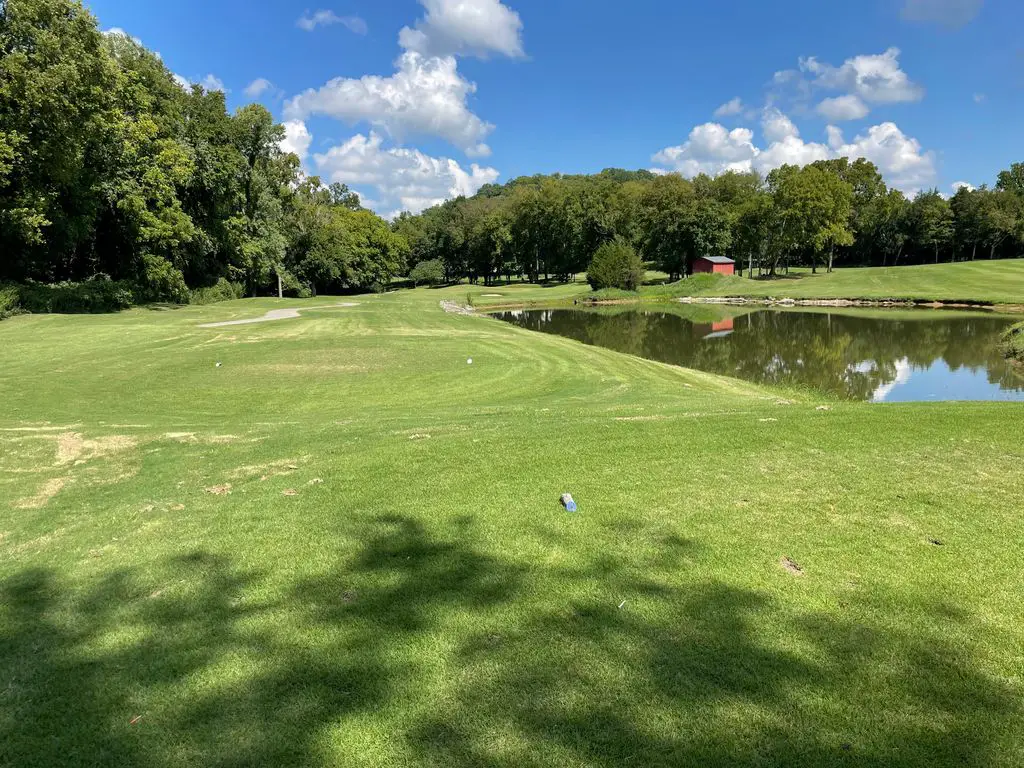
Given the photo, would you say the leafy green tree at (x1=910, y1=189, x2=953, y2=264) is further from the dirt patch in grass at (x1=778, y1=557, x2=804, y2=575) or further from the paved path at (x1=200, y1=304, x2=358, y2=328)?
the dirt patch in grass at (x1=778, y1=557, x2=804, y2=575)

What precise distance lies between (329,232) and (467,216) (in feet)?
131

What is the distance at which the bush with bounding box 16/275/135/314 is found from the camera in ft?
105

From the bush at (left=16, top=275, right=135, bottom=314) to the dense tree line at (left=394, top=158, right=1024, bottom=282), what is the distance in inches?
2323

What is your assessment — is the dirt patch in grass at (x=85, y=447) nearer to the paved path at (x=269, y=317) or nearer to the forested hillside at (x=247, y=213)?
the paved path at (x=269, y=317)

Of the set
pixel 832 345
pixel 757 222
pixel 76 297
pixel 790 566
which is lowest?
pixel 832 345

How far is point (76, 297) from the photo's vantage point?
33875 mm

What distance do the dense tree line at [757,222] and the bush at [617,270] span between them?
1193 cm

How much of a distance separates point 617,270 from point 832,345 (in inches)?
1568

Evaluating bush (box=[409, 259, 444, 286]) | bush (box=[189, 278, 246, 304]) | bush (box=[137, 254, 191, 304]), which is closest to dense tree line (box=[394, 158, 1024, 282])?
bush (box=[409, 259, 444, 286])

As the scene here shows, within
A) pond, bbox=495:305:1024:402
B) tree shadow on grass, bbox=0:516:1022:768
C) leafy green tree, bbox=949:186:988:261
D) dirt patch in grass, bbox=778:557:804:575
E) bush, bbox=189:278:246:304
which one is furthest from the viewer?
leafy green tree, bbox=949:186:988:261

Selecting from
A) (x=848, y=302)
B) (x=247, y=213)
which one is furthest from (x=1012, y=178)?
(x=247, y=213)

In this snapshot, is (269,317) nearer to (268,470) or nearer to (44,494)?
(44,494)

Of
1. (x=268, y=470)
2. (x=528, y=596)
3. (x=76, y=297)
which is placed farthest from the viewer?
(x=76, y=297)

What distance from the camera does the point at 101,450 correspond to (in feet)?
31.5
